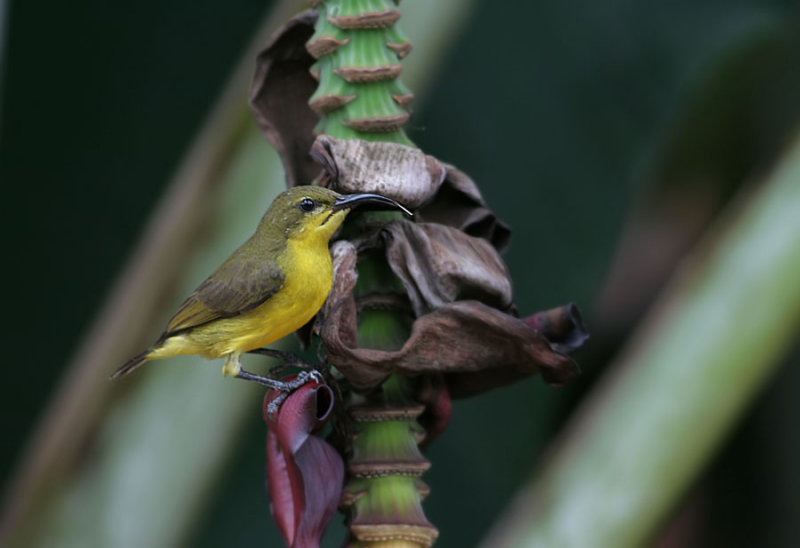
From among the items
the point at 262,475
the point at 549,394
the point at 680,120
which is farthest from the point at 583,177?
the point at 262,475

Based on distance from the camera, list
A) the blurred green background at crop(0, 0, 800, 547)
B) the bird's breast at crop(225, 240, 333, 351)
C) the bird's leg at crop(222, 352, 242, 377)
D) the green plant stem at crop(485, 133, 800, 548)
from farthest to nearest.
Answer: the blurred green background at crop(0, 0, 800, 547) → the green plant stem at crop(485, 133, 800, 548) → the bird's leg at crop(222, 352, 242, 377) → the bird's breast at crop(225, 240, 333, 351)

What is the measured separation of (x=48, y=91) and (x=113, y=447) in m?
0.40

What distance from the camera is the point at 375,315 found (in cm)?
56

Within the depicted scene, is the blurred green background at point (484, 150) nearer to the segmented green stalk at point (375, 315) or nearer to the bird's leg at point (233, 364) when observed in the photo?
the bird's leg at point (233, 364)

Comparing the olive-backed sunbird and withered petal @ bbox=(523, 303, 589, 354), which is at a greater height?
withered petal @ bbox=(523, 303, 589, 354)

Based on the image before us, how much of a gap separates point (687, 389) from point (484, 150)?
16.9 inches

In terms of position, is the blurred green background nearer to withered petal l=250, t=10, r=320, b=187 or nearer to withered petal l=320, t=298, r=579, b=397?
withered petal l=250, t=10, r=320, b=187

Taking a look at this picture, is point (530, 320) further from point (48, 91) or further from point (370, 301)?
point (48, 91)

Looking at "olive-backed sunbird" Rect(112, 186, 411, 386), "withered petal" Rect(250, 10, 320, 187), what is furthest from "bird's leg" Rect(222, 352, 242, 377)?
"withered petal" Rect(250, 10, 320, 187)

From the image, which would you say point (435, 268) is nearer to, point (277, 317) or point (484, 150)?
point (277, 317)

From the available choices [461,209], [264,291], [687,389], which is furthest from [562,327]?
[687,389]

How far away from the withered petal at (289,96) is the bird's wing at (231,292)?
8 centimetres

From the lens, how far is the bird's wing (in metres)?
0.68

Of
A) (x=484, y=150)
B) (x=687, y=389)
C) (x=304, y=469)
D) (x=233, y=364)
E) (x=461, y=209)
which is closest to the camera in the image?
(x=304, y=469)
